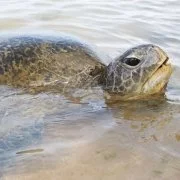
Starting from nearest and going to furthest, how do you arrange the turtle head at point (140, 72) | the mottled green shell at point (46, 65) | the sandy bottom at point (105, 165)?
the sandy bottom at point (105, 165)
the turtle head at point (140, 72)
the mottled green shell at point (46, 65)

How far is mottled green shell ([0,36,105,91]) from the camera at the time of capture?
13.3ft

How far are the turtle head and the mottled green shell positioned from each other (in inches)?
12.4

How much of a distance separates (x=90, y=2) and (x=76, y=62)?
432cm

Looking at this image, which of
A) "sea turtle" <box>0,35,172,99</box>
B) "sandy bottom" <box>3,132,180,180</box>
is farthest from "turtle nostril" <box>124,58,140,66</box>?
"sandy bottom" <box>3,132,180,180</box>

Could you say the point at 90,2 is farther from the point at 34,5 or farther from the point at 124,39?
the point at 124,39

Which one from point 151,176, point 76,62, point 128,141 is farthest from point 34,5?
point 151,176

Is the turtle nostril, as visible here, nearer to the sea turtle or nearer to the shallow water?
the sea turtle

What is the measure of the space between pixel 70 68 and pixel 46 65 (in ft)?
0.83

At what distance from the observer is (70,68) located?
4145 mm

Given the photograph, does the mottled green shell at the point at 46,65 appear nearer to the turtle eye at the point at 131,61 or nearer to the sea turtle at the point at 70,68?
the sea turtle at the point at 70,68

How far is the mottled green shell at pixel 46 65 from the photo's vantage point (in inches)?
159

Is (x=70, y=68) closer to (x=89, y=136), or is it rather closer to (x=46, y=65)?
(x=46, y=65)

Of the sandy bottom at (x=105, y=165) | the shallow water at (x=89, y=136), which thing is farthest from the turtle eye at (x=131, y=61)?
the sandy bottom at (x=105, y=165)

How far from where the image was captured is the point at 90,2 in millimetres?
8203
